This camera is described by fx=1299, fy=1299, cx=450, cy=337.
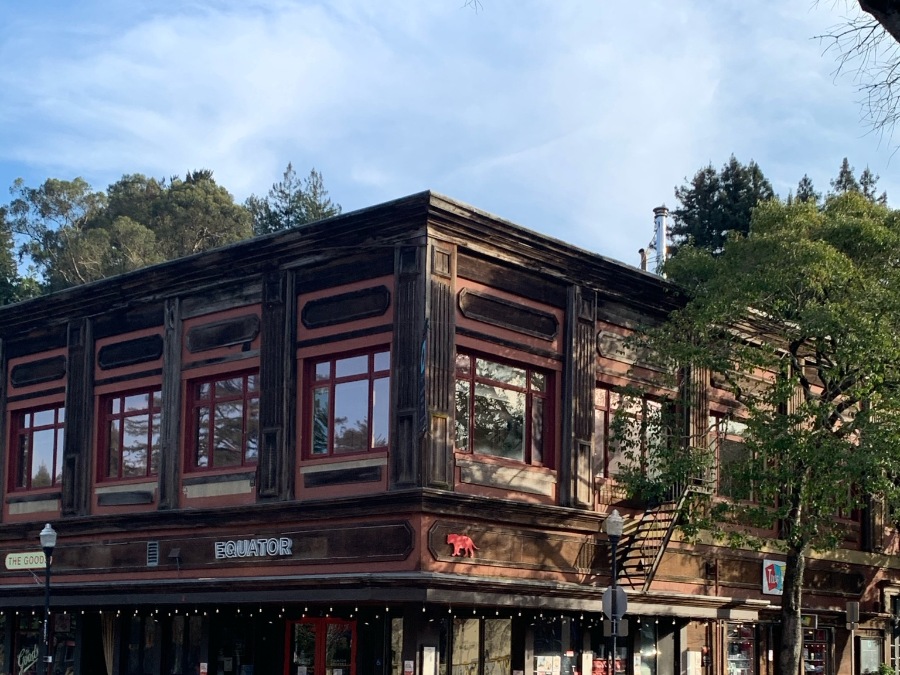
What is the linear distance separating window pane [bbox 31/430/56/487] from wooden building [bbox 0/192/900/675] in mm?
95

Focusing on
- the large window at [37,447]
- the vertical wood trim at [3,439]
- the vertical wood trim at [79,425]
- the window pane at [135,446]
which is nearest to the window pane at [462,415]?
the window pane at [135,446]

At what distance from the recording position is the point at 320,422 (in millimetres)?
24250

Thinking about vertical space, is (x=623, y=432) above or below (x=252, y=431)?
above

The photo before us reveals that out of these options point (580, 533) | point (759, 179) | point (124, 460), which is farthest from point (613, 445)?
point (759, 179)

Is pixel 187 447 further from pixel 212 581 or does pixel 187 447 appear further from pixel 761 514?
pixel 761 514

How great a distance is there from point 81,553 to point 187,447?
3.96 m

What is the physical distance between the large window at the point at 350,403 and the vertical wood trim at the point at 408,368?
0.53 meters

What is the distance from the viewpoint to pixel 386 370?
76.4ft

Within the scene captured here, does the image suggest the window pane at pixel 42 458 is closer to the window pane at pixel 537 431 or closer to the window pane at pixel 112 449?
the window pane at pixel 112 449

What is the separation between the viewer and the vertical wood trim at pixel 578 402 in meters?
25.1

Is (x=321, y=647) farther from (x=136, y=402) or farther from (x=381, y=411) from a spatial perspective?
(x=136, y=402)

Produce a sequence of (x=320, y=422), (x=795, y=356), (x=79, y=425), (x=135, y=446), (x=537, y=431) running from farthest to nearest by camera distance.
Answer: (x=79, y=425), (x=135, y=446), (x=537, y=431), (x=795, y=356), (x=320, y=422)

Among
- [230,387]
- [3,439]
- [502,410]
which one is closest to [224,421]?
[230,387]

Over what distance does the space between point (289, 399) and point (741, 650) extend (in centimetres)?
1241
